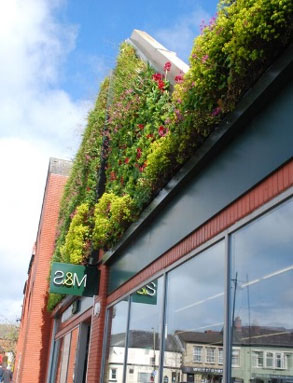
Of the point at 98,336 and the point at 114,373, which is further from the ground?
the point at 98,336

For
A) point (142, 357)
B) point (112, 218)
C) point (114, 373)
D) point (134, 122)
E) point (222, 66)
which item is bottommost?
point (114, 373)

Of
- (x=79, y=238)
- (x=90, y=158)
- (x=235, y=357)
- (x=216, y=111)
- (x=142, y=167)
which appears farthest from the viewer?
(x=90, y=158)

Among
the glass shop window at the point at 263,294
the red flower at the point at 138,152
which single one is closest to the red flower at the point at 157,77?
the red flower at the point at 138,152

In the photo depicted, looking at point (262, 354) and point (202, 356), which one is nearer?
point (262, 354)

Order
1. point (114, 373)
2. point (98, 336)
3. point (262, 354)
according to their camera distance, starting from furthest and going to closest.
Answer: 1. point (98, 336)
2. point (114, 373)
3. point (262, 354)

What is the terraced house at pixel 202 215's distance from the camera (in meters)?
4.63

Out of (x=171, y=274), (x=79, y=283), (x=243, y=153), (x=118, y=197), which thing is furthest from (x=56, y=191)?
(x=243, y=153)

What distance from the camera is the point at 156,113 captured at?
8469 mm

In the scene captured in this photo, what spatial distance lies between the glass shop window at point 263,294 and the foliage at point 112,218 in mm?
3716

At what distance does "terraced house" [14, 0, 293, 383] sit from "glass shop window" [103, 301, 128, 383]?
0.04 meters

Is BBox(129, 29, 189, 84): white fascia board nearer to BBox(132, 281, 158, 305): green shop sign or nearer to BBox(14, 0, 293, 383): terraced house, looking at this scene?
BBox(14, 0, 293, 383): terraced house

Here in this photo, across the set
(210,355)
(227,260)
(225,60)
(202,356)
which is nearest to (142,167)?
(225,60)

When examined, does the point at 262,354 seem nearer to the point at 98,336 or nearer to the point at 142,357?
the point at 142,357

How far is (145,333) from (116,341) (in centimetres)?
154
